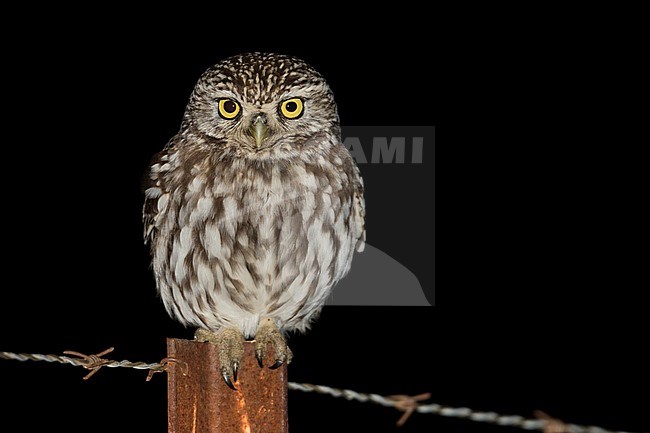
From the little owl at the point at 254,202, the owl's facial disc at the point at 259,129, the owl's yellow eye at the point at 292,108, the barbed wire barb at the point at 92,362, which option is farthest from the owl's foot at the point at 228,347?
the owl's yellow eye at the point at 292,108

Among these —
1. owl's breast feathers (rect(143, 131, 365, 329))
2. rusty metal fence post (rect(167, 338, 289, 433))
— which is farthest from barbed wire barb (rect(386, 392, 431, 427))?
owl's breast feathers (rect(143, 131, 365, 329))

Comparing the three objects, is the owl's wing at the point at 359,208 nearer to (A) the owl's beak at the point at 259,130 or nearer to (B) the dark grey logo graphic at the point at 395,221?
(B) the dark grey logo graphic at the point at 395,221

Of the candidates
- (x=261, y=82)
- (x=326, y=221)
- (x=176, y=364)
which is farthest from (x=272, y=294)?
(x=261, y=82)

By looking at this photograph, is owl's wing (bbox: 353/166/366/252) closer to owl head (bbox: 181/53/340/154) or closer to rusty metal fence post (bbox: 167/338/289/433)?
owl head (bbox: 181/53/340/154)

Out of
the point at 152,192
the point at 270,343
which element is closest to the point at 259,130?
the point at 152,192

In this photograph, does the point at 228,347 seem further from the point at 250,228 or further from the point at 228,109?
the point at 228,109

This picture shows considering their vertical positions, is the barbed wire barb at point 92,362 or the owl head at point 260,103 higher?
the owl head at point 260,103
